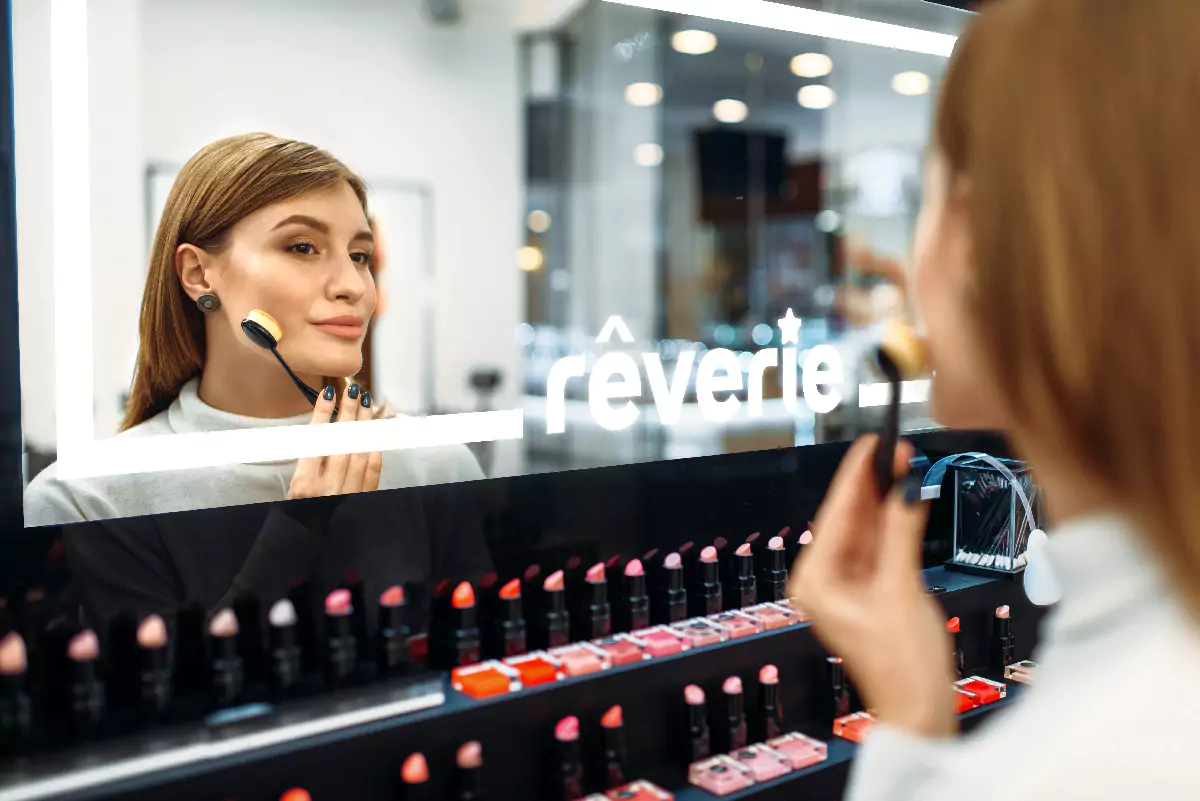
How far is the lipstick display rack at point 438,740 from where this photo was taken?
80 centimetres

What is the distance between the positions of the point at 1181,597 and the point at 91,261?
0.83 meters

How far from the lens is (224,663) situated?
88 cm

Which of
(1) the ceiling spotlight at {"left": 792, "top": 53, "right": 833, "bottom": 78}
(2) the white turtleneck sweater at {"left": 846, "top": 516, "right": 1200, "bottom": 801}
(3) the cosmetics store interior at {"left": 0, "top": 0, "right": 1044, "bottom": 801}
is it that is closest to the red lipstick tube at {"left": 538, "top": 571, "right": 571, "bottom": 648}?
(3) the cosmetics store interior at {"left": 0, "top": 0, "right": 1044, "bottom": 801}

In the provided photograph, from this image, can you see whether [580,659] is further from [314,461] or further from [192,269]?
[192,269]

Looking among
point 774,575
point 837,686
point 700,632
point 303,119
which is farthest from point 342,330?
point 837,686

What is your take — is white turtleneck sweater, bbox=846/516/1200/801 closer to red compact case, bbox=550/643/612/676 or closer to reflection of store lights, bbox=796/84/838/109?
red compact case, bbox=550/643/612/676

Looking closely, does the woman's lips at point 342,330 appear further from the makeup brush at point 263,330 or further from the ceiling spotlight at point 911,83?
the ceiling spotlight at point 911,83

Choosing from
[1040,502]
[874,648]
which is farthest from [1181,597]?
[1040,502]

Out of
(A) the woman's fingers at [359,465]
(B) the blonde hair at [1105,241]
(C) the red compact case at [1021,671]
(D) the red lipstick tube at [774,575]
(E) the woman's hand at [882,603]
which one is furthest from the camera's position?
(C) the red compact case at [1021,671]

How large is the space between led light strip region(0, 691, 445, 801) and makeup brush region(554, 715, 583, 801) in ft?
0.45

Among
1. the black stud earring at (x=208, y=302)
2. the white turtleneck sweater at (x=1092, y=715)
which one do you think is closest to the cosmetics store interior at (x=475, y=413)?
the black stud earring at (x=208, y=302)

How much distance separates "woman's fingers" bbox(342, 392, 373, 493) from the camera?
975 mm

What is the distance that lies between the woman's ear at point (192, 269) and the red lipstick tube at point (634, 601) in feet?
1.85

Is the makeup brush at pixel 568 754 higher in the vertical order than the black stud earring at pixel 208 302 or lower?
lower
